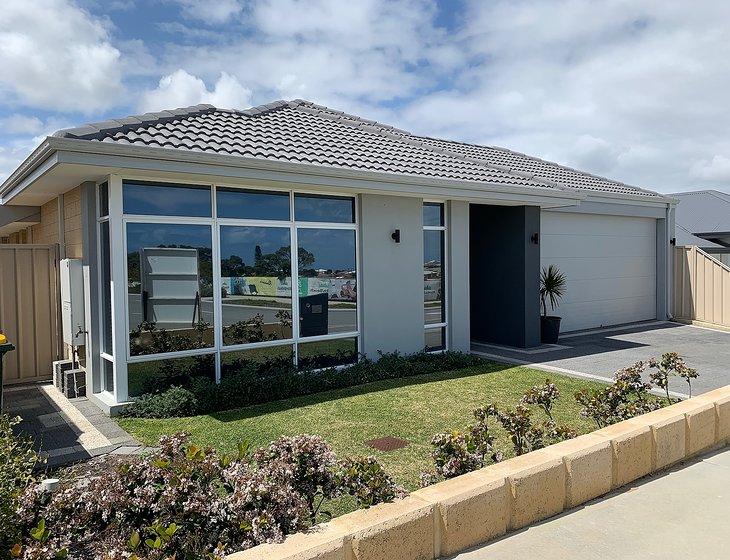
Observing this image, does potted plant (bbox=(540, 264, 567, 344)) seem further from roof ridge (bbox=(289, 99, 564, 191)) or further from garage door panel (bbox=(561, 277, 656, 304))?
roof ridge (bbox=(289, 99, 564, 191))

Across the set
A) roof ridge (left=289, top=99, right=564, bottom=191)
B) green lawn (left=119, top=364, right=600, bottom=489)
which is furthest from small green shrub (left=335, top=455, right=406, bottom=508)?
roof ridge (left=289, top=99, right=564, bottom=191)

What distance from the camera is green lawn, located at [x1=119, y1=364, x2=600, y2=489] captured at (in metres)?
6.14

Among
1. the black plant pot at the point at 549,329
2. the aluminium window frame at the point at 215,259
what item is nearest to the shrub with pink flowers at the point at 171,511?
the aluminium window frame at the point at 215,259

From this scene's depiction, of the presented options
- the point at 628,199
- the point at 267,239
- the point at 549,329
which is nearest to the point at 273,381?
the point at 267,239

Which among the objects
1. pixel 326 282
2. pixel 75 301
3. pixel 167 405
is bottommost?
pixel 167 405

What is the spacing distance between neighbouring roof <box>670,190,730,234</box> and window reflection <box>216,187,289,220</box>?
81.3ft

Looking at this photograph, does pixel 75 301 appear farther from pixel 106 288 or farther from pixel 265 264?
pixel 265 264

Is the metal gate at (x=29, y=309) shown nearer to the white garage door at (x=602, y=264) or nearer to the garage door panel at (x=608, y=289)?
the white garage door at (x=602, y=264)

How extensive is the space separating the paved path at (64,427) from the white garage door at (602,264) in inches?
445

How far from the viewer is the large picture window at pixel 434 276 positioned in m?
11.1

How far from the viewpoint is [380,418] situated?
23.7 feet

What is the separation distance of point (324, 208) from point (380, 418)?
164 inches

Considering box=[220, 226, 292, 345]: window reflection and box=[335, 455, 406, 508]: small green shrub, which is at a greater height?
box=[220, 226, 292, 345]: window reflection

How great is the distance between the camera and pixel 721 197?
30.3m
